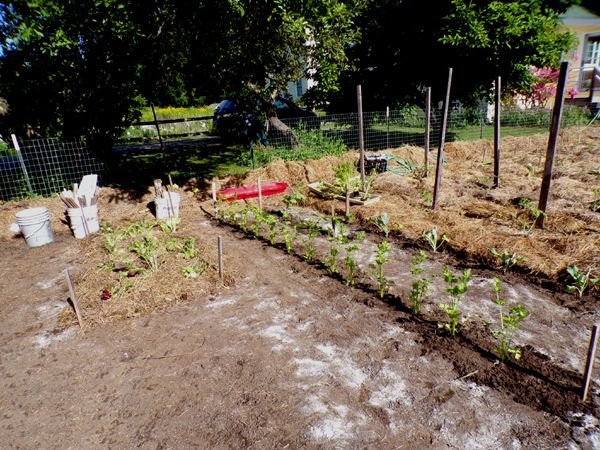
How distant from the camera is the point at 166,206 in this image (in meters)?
7.36

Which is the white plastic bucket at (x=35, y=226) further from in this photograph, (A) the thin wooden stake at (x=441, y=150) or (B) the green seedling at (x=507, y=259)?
(B) the green seedling at (x=507, y=259)

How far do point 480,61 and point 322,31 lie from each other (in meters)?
6.87

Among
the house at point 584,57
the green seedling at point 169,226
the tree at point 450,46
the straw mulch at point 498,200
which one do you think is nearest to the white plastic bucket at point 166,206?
the green seedling at point 169,226

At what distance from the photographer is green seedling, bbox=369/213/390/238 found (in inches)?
248

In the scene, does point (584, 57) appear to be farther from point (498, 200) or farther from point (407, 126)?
point (498, 200)

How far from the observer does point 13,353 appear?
3789 millimetres

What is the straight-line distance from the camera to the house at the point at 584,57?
19.2 meters

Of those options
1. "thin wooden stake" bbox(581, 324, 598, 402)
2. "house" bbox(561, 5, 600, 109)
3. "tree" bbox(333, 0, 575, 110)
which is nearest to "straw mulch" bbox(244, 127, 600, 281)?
"thin wooden stake" bbox(581, 324, 598, 402)

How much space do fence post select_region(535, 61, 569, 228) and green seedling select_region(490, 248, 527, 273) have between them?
1483mm

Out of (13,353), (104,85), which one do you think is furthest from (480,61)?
(13,353)

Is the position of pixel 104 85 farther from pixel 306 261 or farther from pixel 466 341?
pixel 466 341

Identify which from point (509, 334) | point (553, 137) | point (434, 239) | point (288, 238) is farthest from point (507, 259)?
point (288, 238)

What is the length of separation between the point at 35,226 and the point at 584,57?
1043 inches

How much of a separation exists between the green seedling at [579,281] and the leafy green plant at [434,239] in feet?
5.38
